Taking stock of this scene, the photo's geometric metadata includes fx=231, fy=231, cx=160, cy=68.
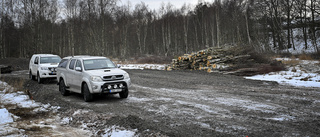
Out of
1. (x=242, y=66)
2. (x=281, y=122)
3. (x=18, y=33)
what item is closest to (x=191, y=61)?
(x=242, y=66)

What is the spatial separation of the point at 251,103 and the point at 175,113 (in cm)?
274

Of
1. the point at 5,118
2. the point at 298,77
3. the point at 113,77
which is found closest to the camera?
the point at 5,118

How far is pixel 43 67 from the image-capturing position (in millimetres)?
14391

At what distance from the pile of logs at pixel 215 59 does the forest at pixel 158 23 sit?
11.6 metres

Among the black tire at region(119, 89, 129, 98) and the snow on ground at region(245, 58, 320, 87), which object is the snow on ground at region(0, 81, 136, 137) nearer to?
the black tire at region(119, 89, 129, 98)

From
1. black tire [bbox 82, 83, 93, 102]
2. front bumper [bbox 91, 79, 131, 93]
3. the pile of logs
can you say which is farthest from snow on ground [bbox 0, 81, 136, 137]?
the pile of logs

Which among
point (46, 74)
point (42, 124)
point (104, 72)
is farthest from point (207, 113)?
point (46, 74)

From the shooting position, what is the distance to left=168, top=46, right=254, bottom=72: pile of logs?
1786 centimetres

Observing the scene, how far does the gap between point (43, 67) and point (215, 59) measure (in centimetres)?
1261

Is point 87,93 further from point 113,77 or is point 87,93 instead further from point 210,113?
point 210,113

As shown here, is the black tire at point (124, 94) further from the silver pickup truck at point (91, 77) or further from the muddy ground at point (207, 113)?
the muddy ground at point (207, 113)

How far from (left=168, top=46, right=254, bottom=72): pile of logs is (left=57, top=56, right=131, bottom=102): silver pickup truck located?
414 inches

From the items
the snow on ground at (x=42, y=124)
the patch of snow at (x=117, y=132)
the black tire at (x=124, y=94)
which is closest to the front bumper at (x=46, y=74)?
the snow on ground at (x=42, y=124)

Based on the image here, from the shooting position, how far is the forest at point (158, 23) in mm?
34656
